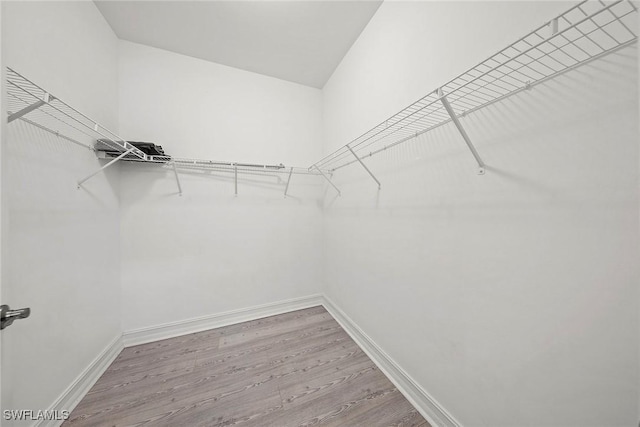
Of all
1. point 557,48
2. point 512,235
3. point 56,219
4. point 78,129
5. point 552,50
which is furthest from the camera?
point 78,129

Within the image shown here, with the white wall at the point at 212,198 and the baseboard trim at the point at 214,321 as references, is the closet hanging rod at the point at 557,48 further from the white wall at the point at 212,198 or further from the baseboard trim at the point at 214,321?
the baseboard trim at the point at 214,321

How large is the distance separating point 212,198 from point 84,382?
1.51 metres

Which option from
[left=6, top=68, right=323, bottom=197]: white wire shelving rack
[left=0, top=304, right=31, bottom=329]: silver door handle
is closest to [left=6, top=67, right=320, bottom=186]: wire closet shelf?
[left=6, top=68, right=323, bottom=197]: white wire shelving rack

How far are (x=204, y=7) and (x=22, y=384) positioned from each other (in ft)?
8.10

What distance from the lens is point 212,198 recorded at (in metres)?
2.00

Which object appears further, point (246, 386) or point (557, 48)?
point (246, 386)

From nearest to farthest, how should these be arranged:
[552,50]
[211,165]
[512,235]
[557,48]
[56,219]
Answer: [557,48] → [552,50] → [512,235] → [56,219] → [211,165]

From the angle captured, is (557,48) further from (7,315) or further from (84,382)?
(84,382)

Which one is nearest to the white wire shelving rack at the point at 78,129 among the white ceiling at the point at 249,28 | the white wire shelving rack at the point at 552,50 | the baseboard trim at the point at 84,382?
the white ceiling at the point at 249,28

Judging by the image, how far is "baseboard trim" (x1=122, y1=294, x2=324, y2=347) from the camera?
179 centimetres

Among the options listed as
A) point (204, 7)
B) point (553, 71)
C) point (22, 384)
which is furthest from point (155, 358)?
point (553, 71)

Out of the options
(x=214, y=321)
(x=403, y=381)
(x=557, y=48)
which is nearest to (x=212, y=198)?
(x=214, y=321)

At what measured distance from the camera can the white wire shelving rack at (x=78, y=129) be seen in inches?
31.0

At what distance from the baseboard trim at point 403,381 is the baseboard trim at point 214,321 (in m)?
0.62
